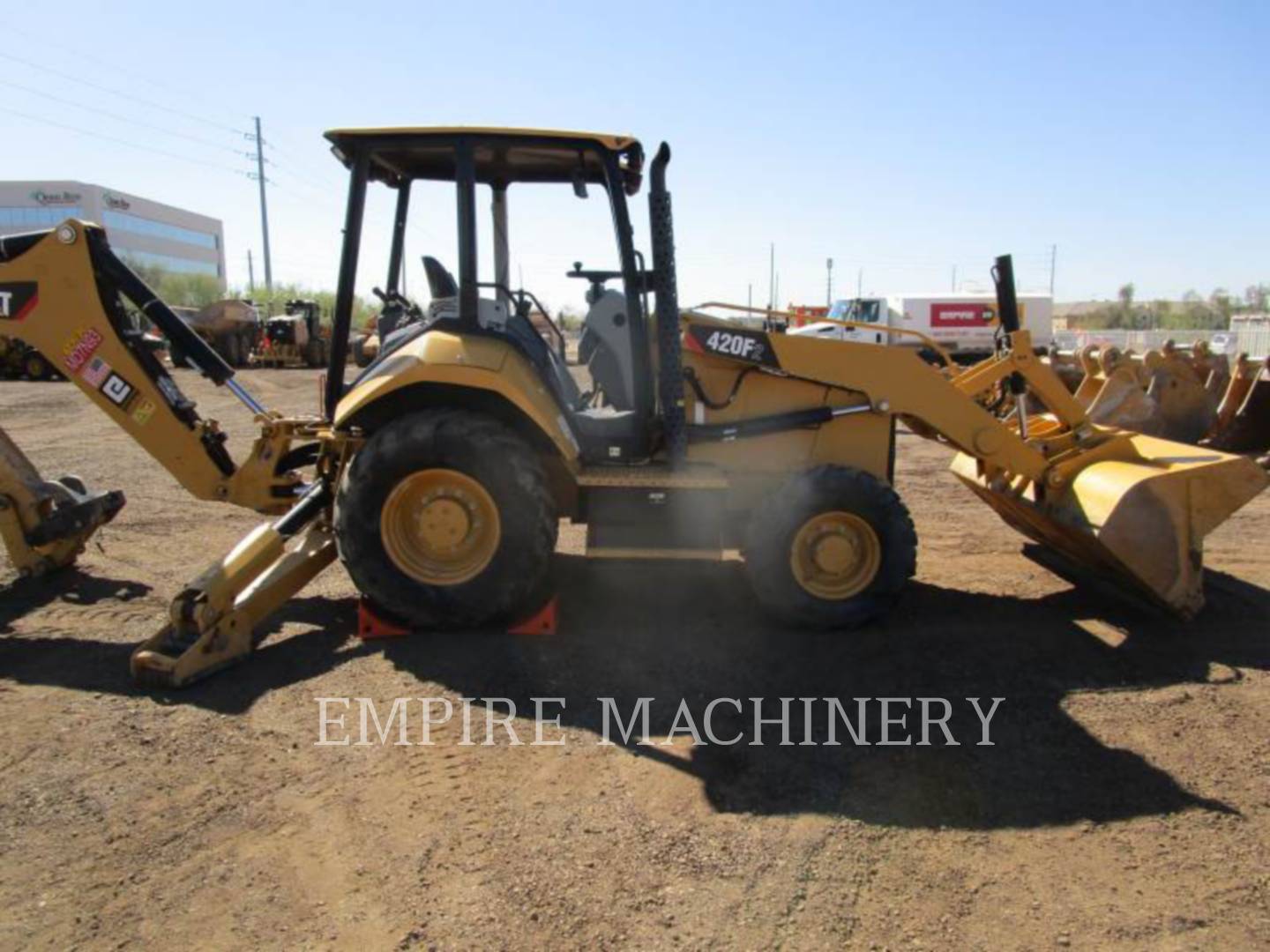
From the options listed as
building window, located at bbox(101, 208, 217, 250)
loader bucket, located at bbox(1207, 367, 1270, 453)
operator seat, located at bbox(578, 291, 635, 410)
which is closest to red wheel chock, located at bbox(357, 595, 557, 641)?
operator seat, located at bbox(578, 291, 635, 410)

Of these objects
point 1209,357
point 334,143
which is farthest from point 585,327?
point 1209,357

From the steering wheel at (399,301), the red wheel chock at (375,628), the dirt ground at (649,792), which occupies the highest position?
the steering wheel at (399,301)

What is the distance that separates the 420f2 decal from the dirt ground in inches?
58.7

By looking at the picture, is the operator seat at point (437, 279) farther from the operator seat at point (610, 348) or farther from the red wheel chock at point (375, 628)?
the red wheel chock at point (375, 628)

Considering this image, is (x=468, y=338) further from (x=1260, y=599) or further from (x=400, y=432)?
(x=1260, y=599)

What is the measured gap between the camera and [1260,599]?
5543 mm

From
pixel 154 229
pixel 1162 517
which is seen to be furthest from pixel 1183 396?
pixel 154 229

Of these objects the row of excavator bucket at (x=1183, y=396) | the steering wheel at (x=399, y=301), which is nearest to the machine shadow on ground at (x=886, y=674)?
the steering wheel at (x=399, y=301)

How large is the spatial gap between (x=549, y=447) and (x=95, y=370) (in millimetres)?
2575

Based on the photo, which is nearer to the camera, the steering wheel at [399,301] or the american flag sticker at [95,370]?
the american flag sticker at [95,370]

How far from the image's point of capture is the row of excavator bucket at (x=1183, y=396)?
11039 mm

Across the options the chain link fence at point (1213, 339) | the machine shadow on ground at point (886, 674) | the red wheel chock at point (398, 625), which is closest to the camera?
the machine shadow on ground at point (886, 674)

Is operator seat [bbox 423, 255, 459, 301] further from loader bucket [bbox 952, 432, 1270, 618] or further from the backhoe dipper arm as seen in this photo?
loader bucket [bbox 952, 432, 1270, 618]

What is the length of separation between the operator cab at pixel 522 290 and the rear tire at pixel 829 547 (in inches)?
34.2
